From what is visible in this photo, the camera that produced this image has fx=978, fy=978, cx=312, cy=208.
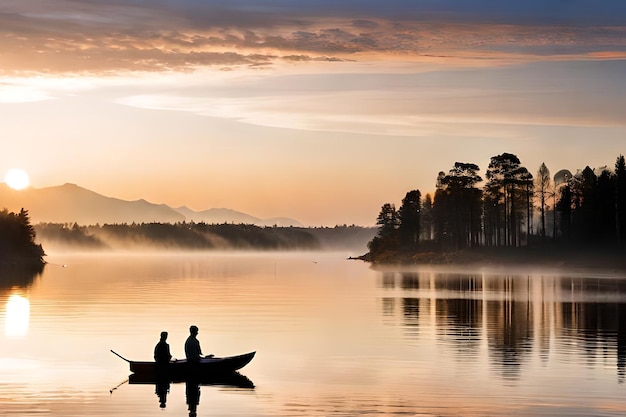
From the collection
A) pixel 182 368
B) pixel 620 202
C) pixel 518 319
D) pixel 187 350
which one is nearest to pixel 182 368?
pixel 182 368

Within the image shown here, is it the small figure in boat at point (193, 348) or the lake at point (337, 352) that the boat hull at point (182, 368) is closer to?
the small figure in boat at point (193, 348)

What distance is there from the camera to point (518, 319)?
7750 cm

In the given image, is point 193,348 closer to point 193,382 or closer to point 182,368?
point 182,368

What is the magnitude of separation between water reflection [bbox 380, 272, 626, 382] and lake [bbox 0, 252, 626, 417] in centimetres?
16

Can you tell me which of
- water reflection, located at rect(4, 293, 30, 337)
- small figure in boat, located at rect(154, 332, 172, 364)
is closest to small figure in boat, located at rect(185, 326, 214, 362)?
small figure in boat, located at rect(154, 332, 172, 364)

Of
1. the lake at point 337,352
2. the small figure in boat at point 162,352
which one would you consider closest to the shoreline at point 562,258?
the lake at point 337,352

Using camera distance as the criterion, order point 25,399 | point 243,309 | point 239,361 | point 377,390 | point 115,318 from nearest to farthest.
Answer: point 25,399 < point 377,390 < point 239,361 < point 115,318 < point 243,309

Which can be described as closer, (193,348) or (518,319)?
(193,348)

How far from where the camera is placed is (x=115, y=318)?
77.2m

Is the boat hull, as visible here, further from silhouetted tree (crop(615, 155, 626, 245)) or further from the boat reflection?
silhouetted tree (crop(615, 155, 626, 245))

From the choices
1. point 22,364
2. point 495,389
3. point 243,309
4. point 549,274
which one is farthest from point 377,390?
point 549,274

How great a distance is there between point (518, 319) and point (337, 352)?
86.1 feet

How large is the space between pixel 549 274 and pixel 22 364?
136 m

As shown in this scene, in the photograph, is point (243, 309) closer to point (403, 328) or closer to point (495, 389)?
point (403, 328)
